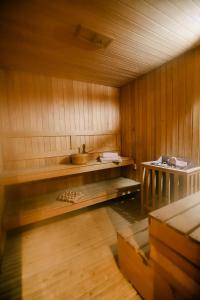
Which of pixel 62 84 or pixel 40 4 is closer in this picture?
pixel 40 4

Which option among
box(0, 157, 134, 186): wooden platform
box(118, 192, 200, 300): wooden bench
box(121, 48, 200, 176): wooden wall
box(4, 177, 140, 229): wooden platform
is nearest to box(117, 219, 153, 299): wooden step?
box(118, 192, 200, 300): wooden bench

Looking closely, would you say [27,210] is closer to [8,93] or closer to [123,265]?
[123,265]

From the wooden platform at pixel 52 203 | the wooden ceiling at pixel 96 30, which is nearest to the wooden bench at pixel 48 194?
the wooden platform at pixel 52 203

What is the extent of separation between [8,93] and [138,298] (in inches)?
117

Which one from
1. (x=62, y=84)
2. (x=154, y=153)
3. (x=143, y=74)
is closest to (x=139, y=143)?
(x=154, y=153)

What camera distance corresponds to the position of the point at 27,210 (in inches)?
85.1

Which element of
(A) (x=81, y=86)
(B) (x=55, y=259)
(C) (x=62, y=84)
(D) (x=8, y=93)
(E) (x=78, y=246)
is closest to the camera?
(B) (x=55, y=259)

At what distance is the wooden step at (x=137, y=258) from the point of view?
3.82 feet

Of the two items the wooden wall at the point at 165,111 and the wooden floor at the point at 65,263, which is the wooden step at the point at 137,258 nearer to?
the wooden floor at the point at 65,263

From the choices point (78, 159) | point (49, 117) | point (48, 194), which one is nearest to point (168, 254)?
point (78, 159)

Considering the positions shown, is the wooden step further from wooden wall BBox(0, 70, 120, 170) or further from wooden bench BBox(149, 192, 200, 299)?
wooden wall BBox(0, 70, 120, 170)

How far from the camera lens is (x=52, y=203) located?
235 cm

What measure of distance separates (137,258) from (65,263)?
0.88 m

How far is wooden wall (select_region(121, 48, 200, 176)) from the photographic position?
2.13m
